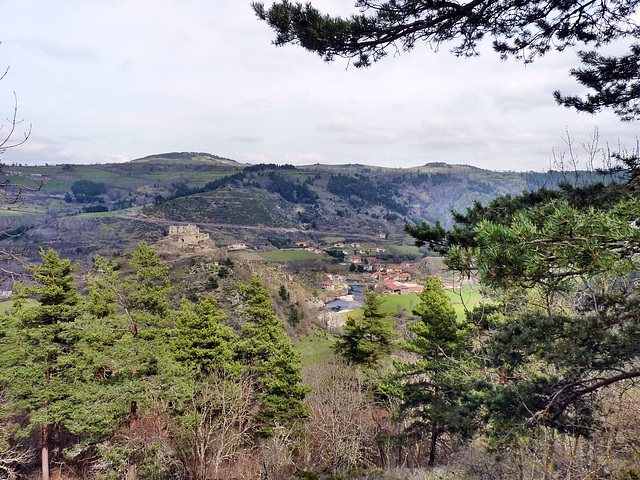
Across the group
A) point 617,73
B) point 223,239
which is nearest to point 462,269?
point 617,73

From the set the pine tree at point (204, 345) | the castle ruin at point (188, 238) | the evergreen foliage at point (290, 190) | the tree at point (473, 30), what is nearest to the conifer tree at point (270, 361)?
the pine tree at point (204, 345)

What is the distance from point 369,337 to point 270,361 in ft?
17.9

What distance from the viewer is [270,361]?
13359 millimetres

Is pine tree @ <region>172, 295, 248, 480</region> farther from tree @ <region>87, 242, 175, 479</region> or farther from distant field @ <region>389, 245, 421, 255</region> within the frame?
distant field @ <region>389, 245, 421, 255</region>

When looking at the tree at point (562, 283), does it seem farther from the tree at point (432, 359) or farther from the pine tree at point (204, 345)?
the pine tree at point (204, 345)

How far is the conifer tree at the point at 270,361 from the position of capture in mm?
12875

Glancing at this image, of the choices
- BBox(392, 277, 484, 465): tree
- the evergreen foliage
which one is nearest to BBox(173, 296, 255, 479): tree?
BBox(392, 277, 484, 465): tree

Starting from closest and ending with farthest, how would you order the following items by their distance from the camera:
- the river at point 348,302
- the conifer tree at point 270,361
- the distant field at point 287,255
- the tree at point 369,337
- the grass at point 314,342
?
1. the conifer tree at point 270,361
2. the tree at point 369,337
3. the grass at point 314,342
4. the river at point 348,302
5. the distant field at point 287,255

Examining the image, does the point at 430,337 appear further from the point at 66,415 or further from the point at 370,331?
the point at 66,415

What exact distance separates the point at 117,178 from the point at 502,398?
200380 millimetres

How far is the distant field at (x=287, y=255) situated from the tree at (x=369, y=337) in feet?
224

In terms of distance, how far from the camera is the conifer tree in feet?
42.2

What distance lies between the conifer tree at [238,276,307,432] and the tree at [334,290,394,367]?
11.5 ft

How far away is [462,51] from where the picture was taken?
4.58 meters
